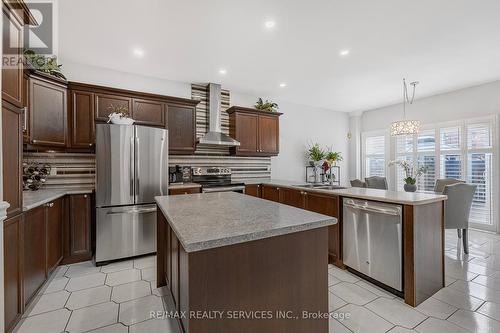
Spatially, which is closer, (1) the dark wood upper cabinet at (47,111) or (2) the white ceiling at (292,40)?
(2) the white ceiling at (292,40)

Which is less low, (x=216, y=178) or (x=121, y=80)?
(x=121, y=80)

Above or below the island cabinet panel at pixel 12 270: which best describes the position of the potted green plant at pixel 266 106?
above

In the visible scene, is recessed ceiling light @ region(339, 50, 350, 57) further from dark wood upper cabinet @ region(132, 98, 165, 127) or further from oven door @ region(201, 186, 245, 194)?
dark wood upper cabinet @ region(132, 98, 165, 127)

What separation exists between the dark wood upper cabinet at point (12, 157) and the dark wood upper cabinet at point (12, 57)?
0.10 meters

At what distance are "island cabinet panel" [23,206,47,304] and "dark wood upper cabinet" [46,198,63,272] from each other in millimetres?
126

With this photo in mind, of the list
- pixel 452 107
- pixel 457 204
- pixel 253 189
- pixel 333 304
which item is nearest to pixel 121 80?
pixel 253 189

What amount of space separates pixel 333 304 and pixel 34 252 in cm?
269

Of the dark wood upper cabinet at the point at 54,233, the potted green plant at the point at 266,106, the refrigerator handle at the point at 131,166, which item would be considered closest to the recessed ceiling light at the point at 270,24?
the refrigerator handle at the point at 131,166

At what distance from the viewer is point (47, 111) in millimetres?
2756

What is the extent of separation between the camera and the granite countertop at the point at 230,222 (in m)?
1.02

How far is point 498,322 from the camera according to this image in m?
1.76

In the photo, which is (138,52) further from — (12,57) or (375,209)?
(375,209)

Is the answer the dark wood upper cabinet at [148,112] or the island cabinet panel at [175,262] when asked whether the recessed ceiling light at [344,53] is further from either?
the island cabinet panel at [175,262]

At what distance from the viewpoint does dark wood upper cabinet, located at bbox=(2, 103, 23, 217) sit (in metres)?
1.54
